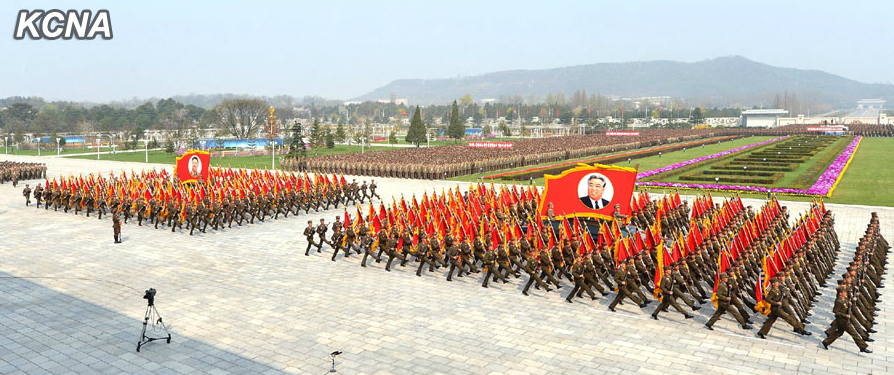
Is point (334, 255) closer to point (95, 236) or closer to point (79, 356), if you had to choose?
point (79, 356)

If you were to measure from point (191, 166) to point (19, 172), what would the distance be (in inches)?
690

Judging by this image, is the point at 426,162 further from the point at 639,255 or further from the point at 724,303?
the point at 724,303

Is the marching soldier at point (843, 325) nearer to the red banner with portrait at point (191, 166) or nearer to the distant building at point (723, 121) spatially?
the red banner with portrait at point (191, 166)

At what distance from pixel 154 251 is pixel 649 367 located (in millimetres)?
13893

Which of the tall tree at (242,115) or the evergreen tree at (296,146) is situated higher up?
the tall tree at (242,115)

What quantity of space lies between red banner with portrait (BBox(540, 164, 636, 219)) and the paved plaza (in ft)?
13.1

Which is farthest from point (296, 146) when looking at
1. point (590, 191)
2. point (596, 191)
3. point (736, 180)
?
point (596, 191)

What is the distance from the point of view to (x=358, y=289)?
1427 centimetres

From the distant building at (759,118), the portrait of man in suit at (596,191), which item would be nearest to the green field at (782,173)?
the portrait of man in suit at (596,191)

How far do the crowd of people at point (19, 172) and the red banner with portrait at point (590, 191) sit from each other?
103 ft

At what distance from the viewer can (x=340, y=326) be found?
38.5 ft

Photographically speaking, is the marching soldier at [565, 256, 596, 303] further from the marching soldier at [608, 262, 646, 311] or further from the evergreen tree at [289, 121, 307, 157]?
the evergreen tree at [289, 121, 307, 157]

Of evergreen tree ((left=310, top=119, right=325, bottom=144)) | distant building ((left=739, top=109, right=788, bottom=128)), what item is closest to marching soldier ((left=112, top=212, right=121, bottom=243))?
evergreen tree ((left=310, top=119, right=325, bottom=144))

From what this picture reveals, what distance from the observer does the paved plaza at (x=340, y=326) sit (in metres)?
9.91
